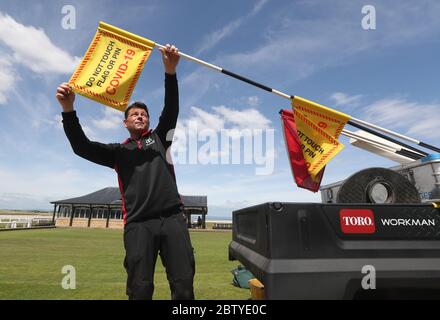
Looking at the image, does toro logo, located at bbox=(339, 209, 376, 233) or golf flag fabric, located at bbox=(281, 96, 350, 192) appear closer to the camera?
toro logo, located at bbox=(339, 209, 376, 233)

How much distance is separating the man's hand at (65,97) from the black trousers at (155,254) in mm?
1264

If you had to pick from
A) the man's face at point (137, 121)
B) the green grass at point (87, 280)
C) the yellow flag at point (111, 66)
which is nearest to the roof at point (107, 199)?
the green grass at point (87, 280)

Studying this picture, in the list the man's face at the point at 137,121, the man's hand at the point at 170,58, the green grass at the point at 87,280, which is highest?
the man's hand at the point at 170,58

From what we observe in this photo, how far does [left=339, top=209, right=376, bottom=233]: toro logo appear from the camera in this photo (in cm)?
210

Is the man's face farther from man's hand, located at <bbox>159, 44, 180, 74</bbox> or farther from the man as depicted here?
man's hand, located at <bbox>159, 44, 180, 74</bbox>

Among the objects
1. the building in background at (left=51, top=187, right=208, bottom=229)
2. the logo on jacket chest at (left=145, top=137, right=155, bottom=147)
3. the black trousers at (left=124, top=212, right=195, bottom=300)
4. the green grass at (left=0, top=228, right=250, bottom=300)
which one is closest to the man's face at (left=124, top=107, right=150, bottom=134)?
the logo on jacket chest at (left=145, top=137, right=155, bottom=147)

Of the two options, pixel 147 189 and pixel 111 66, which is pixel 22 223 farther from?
pixel 147 189

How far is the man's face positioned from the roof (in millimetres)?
40246

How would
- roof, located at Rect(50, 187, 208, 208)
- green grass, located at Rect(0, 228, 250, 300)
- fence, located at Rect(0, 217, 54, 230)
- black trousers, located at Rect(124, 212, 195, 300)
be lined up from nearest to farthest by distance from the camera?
black trousers, located at Rect(124, 212, 195, 300) < green grass, located at Rect(0, 228, 250, 300) < fence, located at Rect(0, 217, 54, 230) < roof, located at Rect(50, 187, 208, 208)

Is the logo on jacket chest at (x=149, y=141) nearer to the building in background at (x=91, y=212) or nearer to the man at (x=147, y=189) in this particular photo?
the man at (x=147, y=189)

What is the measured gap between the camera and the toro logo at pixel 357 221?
2104 millimetres

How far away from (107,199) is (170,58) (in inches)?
1765

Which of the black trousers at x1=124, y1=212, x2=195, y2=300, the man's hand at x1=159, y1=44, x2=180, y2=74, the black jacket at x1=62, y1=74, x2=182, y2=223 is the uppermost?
the man's hand at x1=159, y1=44, x2=180, y2=74
